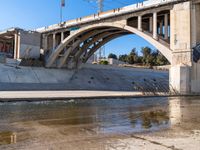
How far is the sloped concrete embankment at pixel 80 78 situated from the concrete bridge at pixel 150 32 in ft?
13.1

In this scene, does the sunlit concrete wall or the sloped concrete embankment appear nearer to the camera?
the sloped concrete embankment

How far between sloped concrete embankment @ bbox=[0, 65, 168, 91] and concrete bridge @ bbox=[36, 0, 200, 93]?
3983 millimetres

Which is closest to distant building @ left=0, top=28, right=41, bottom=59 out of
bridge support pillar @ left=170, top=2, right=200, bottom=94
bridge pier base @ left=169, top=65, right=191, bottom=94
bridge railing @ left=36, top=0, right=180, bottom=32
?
bridge railing @ left=36, top=0, right=180, bottom=32

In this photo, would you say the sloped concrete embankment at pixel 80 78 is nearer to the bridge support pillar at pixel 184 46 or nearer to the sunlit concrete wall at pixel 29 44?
the sunlit concrete wall at pixel 29 44

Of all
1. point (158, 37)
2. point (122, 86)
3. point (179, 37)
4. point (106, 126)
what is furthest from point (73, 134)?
point (122, 86)

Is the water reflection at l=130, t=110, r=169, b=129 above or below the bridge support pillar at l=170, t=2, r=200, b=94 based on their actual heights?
below

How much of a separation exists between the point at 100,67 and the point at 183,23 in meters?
30.4

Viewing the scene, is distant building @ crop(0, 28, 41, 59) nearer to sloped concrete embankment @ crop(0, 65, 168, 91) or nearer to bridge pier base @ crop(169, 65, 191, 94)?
sloped concrete embankment @ crop(0, 65, 168, 91)

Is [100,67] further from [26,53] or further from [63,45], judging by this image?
[26,53]

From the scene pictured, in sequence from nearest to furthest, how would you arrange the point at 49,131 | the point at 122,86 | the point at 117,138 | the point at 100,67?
the point at 117,138 → the point at 49,131 → the point at 122,86 → the point at 100,67

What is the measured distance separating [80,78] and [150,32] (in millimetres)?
20214

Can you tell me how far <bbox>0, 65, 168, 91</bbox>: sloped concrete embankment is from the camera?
44.0m

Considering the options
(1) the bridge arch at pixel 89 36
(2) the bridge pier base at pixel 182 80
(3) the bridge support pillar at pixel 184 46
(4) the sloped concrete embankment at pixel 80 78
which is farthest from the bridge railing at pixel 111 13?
(4) the sloped concrete embankment at pixel 80 78

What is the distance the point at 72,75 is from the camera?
178 feet
